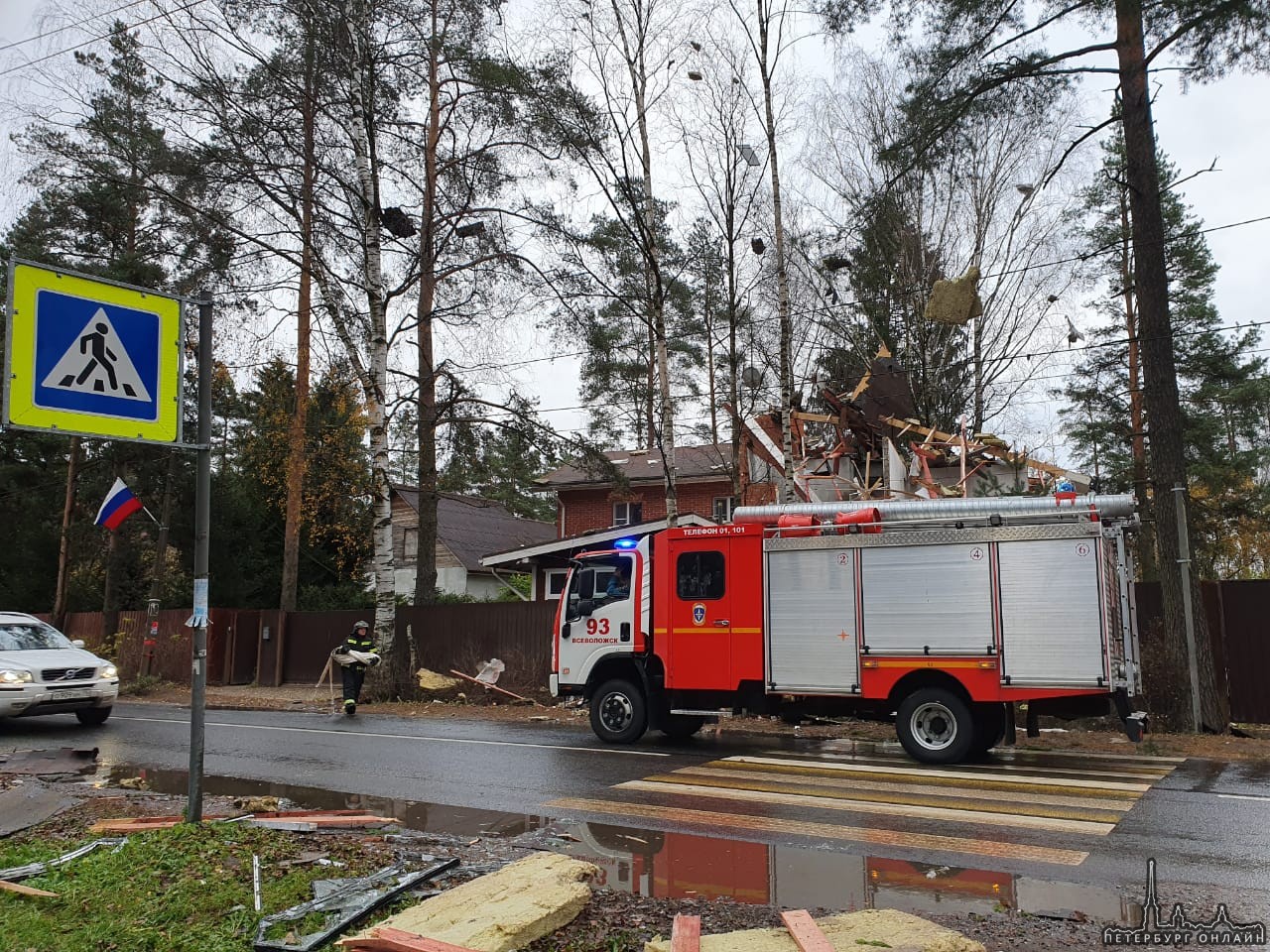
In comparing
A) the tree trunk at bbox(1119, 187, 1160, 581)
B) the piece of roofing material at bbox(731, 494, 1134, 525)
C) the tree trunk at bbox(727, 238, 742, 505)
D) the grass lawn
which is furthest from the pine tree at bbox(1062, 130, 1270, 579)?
the grass lawn

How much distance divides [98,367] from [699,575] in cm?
769

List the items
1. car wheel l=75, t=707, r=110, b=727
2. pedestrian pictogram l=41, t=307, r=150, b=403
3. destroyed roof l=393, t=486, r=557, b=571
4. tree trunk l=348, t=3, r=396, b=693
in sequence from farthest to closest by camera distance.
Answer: destroyed roof l=393, t=486, r=557, b=571, tree trunk l=348, t=3, r=396, b=693, car wheel l=75, t=707, r=110, b=727, pedestrian pictogram l=41, t=307, r=150, b=403

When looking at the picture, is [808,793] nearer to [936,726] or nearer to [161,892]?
[936,726]

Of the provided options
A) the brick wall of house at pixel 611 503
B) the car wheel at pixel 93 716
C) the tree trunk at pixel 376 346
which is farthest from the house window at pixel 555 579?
the car wheel at pixel 93 716

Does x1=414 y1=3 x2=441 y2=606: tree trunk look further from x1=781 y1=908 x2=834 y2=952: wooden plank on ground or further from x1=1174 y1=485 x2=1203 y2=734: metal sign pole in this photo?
x1=781 y1=908 x2=834 y2=952: wooden plank on ground

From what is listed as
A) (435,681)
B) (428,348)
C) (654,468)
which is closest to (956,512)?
(435,681)

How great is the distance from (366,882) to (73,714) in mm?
14776

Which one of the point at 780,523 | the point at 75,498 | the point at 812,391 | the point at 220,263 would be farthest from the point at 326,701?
the point at 75,498

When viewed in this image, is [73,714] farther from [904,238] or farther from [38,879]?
[904,238]

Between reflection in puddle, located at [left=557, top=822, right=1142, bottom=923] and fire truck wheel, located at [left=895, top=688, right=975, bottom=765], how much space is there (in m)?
4.30

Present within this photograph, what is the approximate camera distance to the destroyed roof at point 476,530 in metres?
40.2

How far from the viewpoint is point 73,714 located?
17.0m

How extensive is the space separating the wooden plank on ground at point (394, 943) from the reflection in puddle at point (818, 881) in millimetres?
1787

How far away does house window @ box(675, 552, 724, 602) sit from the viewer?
12.0 metres
